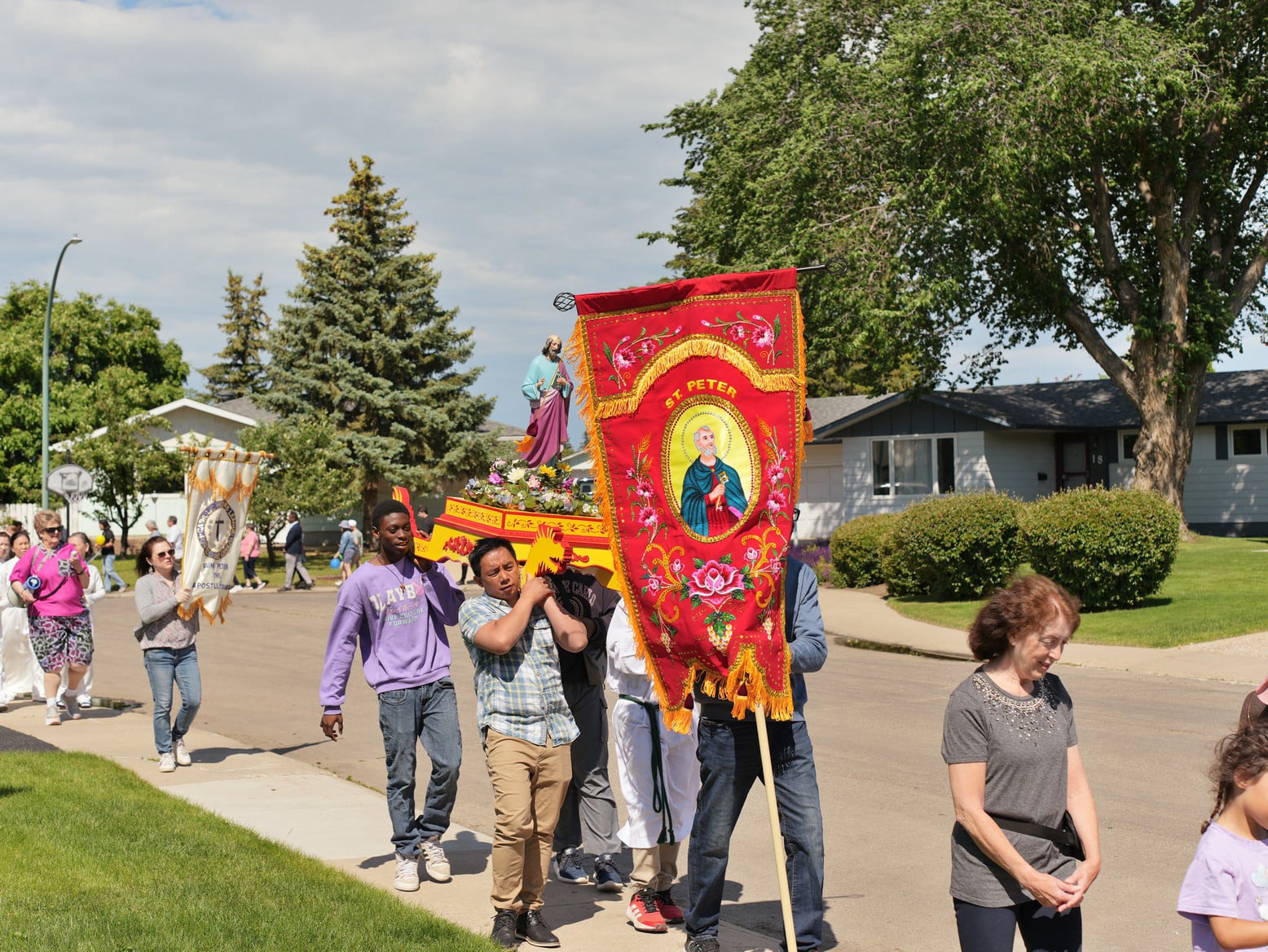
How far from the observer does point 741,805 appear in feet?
16.4

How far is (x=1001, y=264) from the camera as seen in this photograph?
30.1 meters

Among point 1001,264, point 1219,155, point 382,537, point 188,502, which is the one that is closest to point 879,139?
point 1001,264

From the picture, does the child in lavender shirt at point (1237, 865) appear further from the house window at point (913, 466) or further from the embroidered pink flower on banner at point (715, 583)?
the house window at point (913, 466)

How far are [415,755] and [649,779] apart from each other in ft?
4.35

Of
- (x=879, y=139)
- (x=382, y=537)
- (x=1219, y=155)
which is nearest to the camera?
(x=382, y=537)

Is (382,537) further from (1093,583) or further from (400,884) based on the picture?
(1093,583)

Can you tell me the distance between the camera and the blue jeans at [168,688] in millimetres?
9570

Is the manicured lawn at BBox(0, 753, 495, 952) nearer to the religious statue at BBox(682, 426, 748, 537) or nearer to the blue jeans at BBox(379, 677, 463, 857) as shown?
the blue jeans at BBox(379, 677, 463, 857)

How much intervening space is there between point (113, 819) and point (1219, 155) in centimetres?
2861

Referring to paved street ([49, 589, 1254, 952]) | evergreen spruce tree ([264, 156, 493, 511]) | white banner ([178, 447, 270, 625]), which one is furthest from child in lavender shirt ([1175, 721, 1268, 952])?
evergreen spruce tree ([264, 156, 493, 511])

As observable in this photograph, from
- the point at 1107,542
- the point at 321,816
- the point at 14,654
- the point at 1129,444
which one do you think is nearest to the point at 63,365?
the point at 1129,444

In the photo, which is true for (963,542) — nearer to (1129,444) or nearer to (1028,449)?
(1028,449)

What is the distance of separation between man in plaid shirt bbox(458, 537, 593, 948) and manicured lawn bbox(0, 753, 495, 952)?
30 centimetres

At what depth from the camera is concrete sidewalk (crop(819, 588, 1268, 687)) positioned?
1423cm
